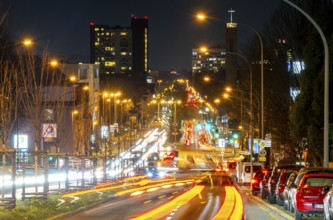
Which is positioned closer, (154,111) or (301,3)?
(301,3)

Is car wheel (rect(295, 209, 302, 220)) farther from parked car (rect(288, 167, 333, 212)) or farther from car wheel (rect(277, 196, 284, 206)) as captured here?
car wheel (rect(277, 196, 284, 206))

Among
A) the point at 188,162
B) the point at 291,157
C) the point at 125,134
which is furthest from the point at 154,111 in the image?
the point at 291,157

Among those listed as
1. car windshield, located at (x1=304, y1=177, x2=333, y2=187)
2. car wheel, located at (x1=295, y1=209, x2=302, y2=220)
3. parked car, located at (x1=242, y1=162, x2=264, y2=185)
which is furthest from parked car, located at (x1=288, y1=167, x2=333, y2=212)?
parked car, located at (x1=242, y1=162, x2=264, y2=185)

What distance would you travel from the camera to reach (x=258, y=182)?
44.3 meters

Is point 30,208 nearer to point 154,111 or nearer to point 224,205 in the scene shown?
point 224,205

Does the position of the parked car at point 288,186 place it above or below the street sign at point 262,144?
below

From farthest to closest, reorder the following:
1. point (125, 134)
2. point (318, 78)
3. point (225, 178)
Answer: point (125, 134) → point (225, 178) → point (318, 78)

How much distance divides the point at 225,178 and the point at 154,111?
460 feet

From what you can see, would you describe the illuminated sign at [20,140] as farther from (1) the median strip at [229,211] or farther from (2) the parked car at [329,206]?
(2) the parked car at [329,206]

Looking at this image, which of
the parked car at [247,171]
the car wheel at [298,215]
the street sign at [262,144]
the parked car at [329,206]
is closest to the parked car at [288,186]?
the car wheel at [298,215]

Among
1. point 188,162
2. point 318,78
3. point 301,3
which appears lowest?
point 188,162

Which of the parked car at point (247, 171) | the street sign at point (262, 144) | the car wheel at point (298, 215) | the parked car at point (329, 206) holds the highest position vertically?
the street sign at point (262, 144)

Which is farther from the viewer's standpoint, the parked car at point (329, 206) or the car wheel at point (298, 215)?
the car wheel at point (298, 215)

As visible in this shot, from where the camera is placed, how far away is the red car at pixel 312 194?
22672 mm
